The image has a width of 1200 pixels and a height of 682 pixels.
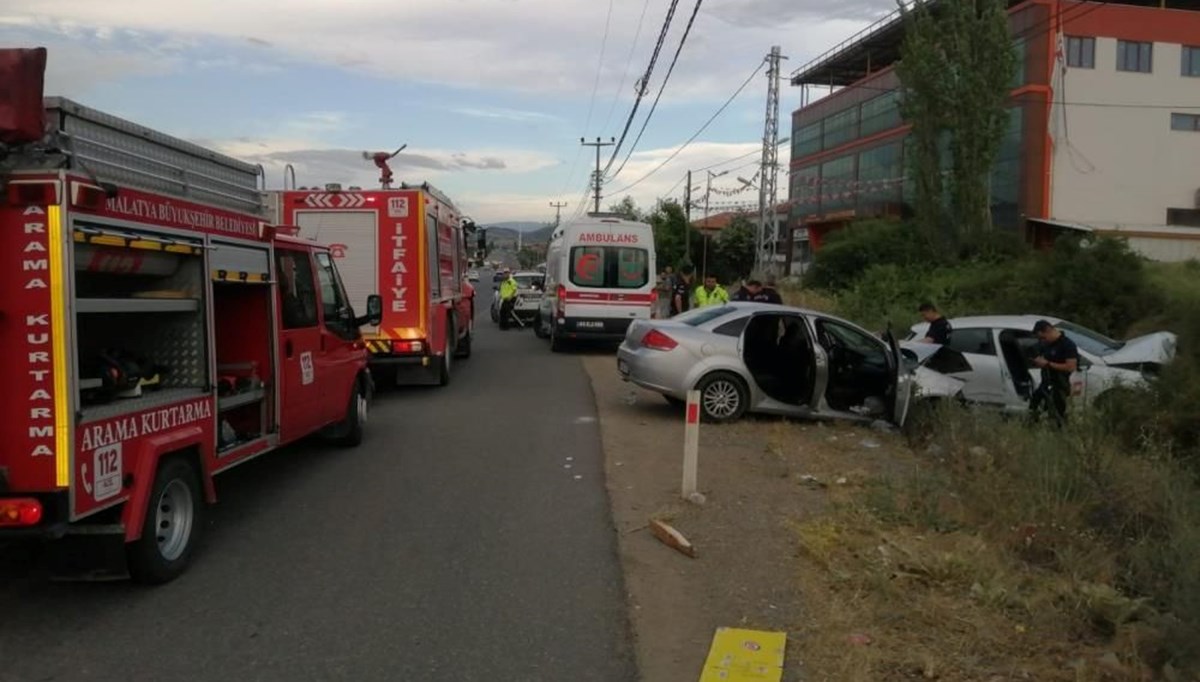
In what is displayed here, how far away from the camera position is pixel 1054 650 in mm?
4695

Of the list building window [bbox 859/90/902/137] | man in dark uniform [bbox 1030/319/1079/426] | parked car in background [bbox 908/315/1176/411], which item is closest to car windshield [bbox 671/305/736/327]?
parked car in background [bbox 908/315/1176/411]

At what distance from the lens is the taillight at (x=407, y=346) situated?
1389 centimetres

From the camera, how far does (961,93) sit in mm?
34812

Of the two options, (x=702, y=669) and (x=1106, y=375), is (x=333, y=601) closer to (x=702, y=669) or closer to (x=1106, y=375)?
(x=702, y=669)

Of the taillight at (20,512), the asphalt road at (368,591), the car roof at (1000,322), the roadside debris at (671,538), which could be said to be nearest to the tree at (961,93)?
the car roof at (1000,322)

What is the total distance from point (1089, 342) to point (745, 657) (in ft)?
30.8

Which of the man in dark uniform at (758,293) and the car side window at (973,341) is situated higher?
the man in dark uniform at (758,293)

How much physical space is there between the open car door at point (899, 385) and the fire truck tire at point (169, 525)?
23.6ft

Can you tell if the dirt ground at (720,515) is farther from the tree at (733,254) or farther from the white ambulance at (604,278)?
the tree at (733,254)

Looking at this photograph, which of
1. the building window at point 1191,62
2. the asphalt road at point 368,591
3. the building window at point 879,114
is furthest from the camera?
the building window at point 879,114

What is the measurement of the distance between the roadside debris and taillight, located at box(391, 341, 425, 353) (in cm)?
759

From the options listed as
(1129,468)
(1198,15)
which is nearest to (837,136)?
(1198,15)

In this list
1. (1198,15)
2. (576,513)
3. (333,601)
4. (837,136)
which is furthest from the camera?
(837,136)

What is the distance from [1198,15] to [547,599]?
57.4 meters
